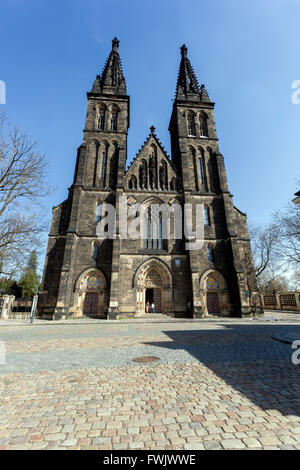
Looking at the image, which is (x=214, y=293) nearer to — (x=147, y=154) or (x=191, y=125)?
(x=147, y=154)

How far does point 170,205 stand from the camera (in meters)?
21.3

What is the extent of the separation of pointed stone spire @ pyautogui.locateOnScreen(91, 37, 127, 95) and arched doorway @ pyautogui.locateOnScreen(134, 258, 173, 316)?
2220 centimetres

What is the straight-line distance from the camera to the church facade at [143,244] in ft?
59.5

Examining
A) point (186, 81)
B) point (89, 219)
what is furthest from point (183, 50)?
point (89, 219)

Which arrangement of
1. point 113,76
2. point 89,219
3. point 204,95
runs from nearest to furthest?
point 89,219
point 204,95
point 113,76

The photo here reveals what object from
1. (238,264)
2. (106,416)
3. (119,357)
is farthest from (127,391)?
(238,264)

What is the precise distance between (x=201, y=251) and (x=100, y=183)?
12.3 metres

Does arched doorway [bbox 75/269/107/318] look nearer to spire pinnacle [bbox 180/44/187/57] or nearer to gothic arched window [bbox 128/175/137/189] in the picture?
gothic arched window [bbox 128/175/137/189]

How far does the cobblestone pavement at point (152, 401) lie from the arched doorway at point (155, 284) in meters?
13.1

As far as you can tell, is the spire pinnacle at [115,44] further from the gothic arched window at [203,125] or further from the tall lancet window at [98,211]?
the tall lancet window at [98,211]

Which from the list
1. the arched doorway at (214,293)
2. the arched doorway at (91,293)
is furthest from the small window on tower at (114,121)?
the arched doorway at (214,293)

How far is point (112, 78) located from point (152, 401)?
116 feet

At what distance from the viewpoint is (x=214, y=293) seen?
19781mm
